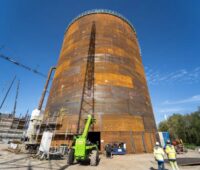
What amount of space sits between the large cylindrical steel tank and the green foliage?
30.6 m

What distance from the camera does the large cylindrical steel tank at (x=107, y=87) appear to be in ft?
48.3

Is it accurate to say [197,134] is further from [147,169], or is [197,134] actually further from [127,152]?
[147,169]

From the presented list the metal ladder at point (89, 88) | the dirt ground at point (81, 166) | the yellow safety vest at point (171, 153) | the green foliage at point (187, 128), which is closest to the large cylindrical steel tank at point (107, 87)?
the metal ladder at point (89, 88)

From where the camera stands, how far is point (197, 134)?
39344 mm

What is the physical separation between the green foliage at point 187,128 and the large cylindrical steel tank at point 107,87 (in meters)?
30.6

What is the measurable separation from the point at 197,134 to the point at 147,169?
→ 4003 cm

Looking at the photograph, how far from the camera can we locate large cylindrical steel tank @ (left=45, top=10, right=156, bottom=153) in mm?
14727

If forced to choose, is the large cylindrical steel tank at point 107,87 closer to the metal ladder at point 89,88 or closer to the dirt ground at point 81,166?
the metal ladder at point 89,88

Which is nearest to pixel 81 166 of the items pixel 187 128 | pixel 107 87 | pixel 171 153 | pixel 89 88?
pixel 171 153

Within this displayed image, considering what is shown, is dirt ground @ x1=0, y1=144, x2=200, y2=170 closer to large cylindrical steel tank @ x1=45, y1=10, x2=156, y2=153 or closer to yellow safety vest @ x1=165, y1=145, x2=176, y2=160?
yellow safety vest @ x1=165, y1=145, x2=176, y2=160

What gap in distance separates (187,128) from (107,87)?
129 feet

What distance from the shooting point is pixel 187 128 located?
43.6 metres

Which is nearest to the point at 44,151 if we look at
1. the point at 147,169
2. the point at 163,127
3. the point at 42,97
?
the point at 147,169

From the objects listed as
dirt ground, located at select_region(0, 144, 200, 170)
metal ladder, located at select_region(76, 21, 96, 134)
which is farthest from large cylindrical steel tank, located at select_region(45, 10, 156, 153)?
dirt ground, located at select_region(0, 144, 200, 170)
